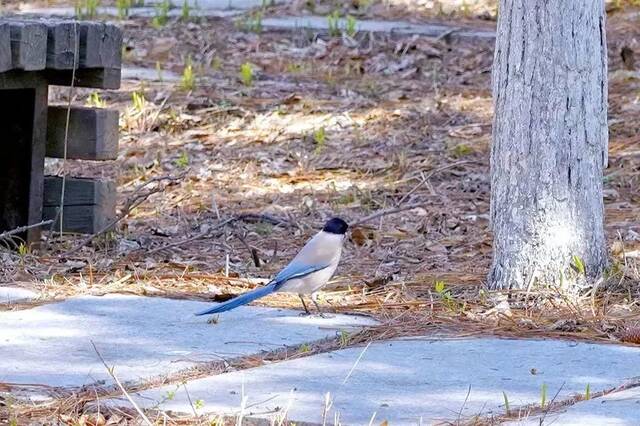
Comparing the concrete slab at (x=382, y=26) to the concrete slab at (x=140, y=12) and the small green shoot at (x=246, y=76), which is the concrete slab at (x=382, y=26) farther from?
the small green shoot at (x=246, y=76)

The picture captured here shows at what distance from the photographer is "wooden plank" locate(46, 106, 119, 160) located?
5.75m

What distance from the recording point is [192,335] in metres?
4.08

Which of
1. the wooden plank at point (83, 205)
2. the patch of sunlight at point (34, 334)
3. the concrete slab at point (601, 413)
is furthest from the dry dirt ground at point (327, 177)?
the concrete slab at point (601, 413)

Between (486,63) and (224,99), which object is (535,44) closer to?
(224,99)

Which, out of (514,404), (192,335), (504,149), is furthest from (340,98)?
(514,404)

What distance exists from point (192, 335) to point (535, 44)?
4.93 feet

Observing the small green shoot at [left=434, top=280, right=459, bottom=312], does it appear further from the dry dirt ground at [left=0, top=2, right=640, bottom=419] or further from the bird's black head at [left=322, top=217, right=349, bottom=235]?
the bird's black head at [left=322, top=217, right=349, bottom=235]

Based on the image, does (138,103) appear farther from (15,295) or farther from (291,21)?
(15,295)

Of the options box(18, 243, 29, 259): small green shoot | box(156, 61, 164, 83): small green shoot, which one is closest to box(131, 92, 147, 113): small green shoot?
box(156, 61, 164, 83): small green shoot

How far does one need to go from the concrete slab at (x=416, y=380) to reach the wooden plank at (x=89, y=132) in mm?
2163

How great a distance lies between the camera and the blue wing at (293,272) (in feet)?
14.6

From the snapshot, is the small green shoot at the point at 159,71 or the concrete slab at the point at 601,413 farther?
the small green shoot at the point at 159,71

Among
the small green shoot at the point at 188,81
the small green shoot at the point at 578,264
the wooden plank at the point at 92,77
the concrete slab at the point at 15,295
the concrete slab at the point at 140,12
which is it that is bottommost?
the concrete slab at the point at 15,295

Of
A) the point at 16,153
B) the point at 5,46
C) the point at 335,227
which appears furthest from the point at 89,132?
the point at 335,227
